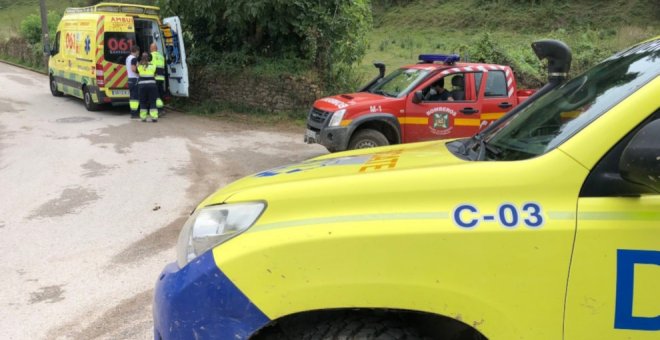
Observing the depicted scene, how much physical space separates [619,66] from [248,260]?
5.97ft

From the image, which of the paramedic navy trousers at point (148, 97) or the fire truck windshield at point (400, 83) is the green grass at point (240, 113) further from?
the fire truck windshield at point (400, 83)

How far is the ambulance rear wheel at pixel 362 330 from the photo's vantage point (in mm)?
1970

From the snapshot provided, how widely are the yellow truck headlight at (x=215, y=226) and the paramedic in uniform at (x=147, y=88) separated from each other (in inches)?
480

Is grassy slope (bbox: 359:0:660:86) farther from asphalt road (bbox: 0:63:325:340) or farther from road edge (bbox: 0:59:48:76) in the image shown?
asphalt road (bbox: 0:63:325:340)

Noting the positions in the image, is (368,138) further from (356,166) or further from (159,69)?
(159,69)

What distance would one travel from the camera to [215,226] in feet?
7.25

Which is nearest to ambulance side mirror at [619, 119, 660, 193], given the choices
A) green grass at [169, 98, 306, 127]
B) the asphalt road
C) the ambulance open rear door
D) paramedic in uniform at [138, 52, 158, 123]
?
the asphalt road

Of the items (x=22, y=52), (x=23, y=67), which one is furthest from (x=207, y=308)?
(x=22, y=52)

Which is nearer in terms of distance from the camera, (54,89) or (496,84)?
(496,84)

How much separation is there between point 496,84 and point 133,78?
9.22 meters

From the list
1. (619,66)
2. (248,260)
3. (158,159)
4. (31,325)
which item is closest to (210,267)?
(248,260)

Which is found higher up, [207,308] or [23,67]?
[207,308]

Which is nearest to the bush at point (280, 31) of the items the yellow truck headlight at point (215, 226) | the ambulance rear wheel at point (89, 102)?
the ambulance rear wheel at point (89, 102)

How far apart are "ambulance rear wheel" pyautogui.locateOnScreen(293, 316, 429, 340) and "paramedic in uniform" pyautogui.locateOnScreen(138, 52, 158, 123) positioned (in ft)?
41.7
